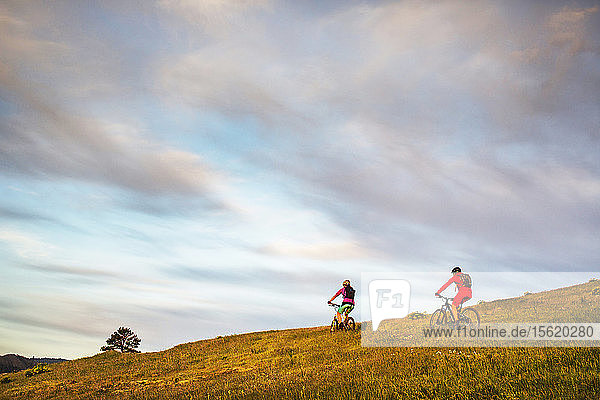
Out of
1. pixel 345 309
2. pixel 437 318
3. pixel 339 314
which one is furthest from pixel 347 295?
pixel 437 318

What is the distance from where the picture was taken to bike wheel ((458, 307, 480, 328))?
73.2 feet

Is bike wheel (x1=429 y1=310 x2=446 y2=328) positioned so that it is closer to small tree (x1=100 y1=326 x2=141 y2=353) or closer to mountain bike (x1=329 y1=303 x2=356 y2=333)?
mountain bike (x1=329 y1=303 x2=356 y2=333)

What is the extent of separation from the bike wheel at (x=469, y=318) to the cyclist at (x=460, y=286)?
34.7 inches

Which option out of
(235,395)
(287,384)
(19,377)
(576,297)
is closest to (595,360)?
(287,384)

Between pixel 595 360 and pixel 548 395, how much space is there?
10.0ft

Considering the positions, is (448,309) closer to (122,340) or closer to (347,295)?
(347,295)

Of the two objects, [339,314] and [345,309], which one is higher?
[345,309]

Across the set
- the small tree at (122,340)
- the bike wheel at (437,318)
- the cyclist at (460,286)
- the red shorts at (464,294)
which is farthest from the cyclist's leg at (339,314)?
the small tree at (122,340)

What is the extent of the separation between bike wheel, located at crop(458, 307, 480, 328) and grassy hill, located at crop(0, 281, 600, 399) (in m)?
5.19

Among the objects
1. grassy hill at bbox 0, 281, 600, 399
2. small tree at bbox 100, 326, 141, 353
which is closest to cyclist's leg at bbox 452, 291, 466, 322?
grassy hill at bbox 0, 281, 600, 399

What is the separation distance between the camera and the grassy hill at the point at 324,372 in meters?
11.3

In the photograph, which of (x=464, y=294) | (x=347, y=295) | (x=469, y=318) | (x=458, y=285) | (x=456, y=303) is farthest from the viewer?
(x=347, y=295)

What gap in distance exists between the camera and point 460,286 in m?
Result: 21.5

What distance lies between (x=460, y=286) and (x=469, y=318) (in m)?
2.19
